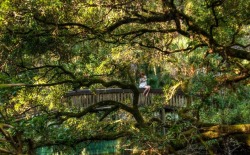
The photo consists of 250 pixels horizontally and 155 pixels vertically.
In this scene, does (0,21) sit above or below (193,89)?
above

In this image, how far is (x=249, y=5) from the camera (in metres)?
4.81

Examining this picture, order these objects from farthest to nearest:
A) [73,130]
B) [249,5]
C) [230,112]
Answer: [230,112] → [73,130] → [249,5]

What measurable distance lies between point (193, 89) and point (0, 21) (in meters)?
3.57

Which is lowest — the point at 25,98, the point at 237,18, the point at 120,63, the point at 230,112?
the point at 230,112

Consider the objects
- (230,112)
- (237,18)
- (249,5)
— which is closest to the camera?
(249,5)

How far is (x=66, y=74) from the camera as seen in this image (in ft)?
21.1

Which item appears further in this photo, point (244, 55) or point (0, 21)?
point (244, 55)

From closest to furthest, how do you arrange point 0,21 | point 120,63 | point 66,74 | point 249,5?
point 0,21 → point 249,5 → point 66,74 → point 120,63

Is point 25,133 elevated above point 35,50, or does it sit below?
below

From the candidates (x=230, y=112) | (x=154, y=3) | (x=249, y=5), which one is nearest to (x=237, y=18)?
(x=249, y=5)

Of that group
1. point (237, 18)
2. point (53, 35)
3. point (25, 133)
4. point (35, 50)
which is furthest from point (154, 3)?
point (25, 133)

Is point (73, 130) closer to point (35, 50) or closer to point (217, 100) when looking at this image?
point (35, 50)

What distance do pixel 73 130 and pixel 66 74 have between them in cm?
109

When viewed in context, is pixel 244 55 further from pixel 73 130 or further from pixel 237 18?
pixel 73 130
